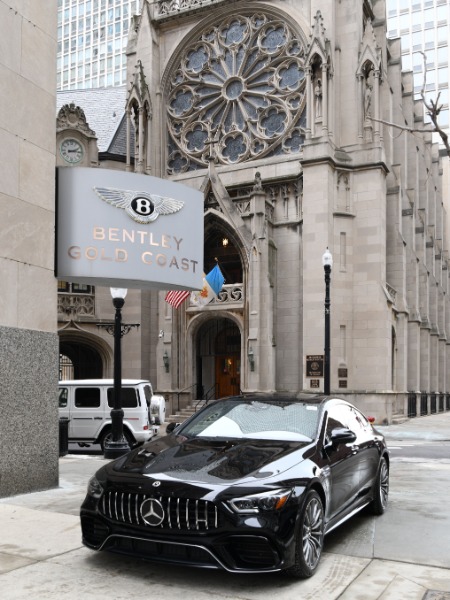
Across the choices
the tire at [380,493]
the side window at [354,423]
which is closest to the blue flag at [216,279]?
the tire at [380,493]

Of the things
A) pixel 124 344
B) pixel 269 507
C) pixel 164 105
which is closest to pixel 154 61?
pixel 164 105

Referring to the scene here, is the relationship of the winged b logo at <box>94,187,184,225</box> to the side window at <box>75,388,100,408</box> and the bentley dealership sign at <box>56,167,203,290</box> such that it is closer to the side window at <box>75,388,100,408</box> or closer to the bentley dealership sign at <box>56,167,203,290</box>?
the bentley dealership sign at <box>56,167,203,290</box>

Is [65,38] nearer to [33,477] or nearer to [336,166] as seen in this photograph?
[336,166]

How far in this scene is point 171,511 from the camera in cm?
529

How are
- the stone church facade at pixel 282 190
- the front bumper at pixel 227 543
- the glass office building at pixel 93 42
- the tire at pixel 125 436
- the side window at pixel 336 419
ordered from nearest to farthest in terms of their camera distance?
1. the front bumper at pixel 227 543
2. the side window at pixel 336 419
3. the tire at pixel 125 436
4. the stone church facade at pixel 282 190
5. the glass office building at pixel 93 42

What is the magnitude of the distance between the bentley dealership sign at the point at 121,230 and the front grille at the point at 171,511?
4.92 metres

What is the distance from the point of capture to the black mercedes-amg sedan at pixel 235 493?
202 inches

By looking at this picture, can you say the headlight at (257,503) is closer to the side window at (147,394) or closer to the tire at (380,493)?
the tire at (380,493)

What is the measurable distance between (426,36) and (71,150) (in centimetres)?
6073

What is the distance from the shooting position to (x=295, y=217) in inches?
1165

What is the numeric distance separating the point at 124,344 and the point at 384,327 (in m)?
12.2

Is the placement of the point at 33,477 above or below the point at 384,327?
below

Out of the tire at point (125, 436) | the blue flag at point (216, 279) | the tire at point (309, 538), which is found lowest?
the tire at point (125, 436)

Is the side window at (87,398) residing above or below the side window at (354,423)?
below
